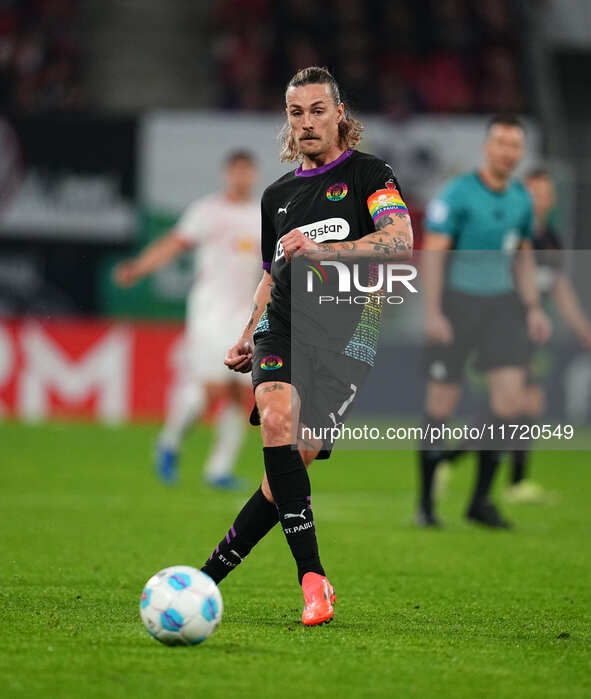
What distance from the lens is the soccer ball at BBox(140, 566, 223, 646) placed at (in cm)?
414

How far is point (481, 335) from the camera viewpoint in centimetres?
776

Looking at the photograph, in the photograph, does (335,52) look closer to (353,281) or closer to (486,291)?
(486,291)

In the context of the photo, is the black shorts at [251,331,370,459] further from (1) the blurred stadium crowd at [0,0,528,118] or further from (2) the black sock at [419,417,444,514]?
(1) the blurred stadium crowd at [0,0,528,118]

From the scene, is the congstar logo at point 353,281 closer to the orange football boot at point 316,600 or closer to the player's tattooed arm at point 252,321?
the player's tattooed arm at point 252,321

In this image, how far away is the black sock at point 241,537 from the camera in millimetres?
4820

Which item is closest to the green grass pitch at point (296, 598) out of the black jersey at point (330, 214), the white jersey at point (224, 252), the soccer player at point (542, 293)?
the soccer player at point (542, 293)

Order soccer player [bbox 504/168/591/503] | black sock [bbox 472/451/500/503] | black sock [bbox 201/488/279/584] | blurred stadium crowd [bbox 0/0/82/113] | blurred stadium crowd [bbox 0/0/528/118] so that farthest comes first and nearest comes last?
blurred stadium crowd [bbox 0/0/528/118] < blurred stadium crowd [bbox 0/0/82/113] < soccer player [bbox 504/168/591/503] < black sock [bbox 472/451/500/503] < black sock [bbox 201/488/279/584]

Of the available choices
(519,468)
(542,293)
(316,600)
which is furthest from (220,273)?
(316,600)

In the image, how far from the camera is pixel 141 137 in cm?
1523

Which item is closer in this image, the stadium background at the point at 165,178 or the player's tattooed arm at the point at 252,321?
the player's tattooed arm at the point at 252,321

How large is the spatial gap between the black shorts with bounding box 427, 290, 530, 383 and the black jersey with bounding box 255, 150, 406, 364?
9.65 feet

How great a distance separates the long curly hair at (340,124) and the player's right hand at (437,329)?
268 centimetres

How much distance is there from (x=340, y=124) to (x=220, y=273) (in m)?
5.28

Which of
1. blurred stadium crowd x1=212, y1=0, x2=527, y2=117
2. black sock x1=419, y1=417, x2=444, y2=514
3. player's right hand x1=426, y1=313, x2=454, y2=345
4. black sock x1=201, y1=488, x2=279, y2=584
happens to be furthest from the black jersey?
blurred stadium crowd x1=212, y1=0, x2=527, y2=117
